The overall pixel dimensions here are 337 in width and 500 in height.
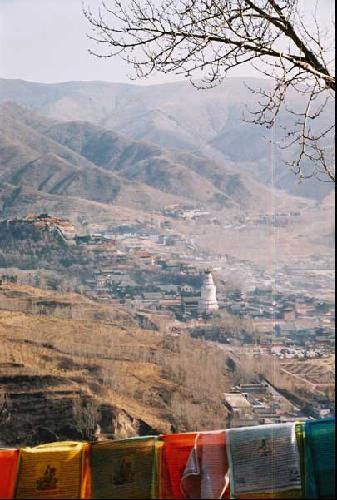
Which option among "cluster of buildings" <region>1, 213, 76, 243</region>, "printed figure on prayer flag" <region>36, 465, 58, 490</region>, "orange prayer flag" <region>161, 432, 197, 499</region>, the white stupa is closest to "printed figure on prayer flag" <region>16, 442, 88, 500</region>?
"printed figure on prayer flag" <region>36, 465, 58, 490</region>

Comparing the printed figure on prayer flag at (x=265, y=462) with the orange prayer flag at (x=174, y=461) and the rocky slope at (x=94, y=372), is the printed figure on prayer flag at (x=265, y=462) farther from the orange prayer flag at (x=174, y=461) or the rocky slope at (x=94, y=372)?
the rocky slope at (x=94, y=372)

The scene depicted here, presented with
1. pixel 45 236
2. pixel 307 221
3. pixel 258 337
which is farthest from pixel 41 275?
pixel 307 221

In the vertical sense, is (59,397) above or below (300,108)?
below

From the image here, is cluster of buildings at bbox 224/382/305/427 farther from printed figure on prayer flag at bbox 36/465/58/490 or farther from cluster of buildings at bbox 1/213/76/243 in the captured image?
cluster of buildings at bbox 1/213/76/243

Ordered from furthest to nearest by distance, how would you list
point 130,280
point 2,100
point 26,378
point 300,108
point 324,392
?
point 26,378 → point 130,280 → point 2,100 → point 324,392 → point 300,108

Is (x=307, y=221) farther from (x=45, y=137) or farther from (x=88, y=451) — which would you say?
(x=45, y=137)

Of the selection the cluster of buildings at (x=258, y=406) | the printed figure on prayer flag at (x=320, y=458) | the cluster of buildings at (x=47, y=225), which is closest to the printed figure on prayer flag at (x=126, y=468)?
the printed figure on prayer flag at (x=320, y=458)
